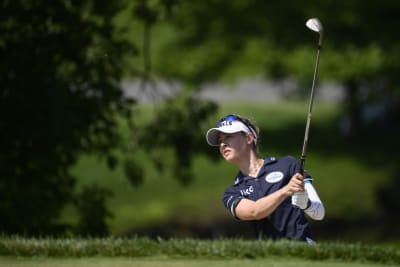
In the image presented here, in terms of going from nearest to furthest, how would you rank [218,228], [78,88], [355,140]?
[78,88] → [218,228] → [355,140]

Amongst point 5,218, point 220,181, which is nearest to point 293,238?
point 5,218

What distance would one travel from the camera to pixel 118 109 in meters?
15.8

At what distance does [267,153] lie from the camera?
35281 millimetres

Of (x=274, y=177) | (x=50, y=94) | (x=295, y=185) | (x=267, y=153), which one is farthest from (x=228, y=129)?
(x=267, y=153)

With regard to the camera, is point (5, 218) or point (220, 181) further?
point (220, 181)

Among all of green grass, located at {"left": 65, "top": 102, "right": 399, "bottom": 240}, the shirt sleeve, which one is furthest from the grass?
green grass, located at {"left": 65, "top": 102, "right": 399, "bottom": 240}

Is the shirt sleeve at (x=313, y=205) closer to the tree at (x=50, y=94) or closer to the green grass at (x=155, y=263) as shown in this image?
the green grass at (x=155, y=263)

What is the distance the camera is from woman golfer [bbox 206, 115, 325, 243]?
7.72 metres

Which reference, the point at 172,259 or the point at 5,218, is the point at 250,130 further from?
the point at 5,218

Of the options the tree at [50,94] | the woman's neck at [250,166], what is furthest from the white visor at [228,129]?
the tree at [50,94]

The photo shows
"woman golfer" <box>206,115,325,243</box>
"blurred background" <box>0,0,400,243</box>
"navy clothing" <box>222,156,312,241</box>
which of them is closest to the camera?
"woman golfer" <box>206,115,325,243</box>

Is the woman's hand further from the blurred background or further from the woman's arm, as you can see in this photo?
the blurred background

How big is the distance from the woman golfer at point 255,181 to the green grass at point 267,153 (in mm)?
19888

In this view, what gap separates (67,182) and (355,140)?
2244 centimetres
